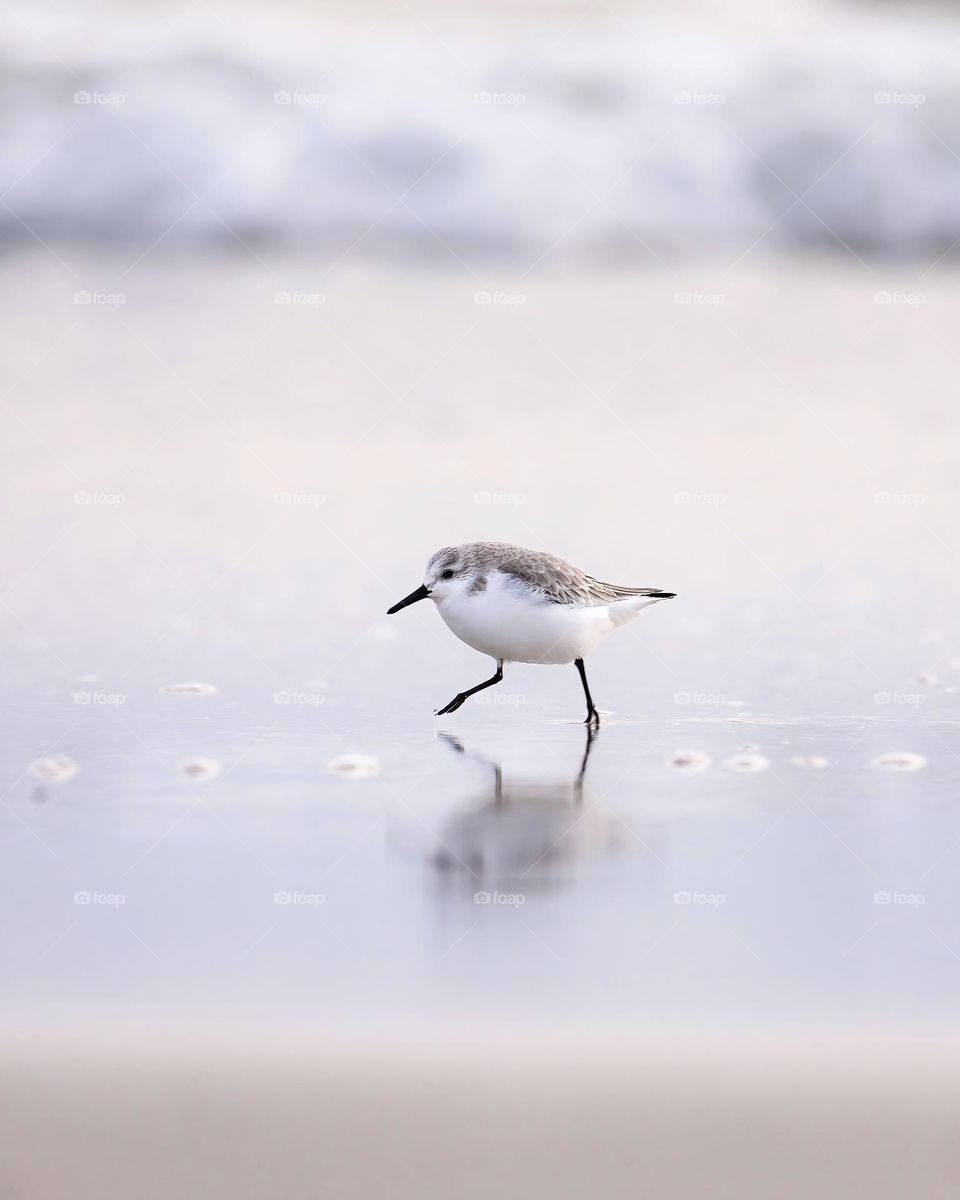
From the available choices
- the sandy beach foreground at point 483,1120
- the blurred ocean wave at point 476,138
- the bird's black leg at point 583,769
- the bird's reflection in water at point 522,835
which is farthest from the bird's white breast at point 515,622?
the blurred ocean wave at point 476,138

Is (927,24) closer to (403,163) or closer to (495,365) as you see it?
(403,163)

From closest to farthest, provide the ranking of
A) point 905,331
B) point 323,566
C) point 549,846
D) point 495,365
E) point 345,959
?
point 345,959 < point 549,846 < point 323,566 < point 495,365 < point 905,331

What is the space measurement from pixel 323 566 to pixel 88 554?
99 cm

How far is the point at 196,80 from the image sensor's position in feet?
31.2

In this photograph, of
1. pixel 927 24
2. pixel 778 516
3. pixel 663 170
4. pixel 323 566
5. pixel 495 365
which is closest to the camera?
pixel 323 566

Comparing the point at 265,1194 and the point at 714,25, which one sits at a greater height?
the point at 714,25

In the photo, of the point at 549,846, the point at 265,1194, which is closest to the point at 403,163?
the point at 549,846

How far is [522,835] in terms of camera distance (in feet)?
11.1

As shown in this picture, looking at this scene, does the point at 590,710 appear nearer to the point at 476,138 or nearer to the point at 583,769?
the point at 583,769

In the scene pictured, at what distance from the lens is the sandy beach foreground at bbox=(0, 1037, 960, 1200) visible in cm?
211

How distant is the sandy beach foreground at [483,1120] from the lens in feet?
6.91

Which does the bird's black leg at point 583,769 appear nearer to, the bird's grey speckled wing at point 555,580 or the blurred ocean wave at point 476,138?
the bird's grey speckled wing at point 555,580

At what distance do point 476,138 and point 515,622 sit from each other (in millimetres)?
5623

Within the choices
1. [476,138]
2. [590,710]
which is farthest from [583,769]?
[476,138]
